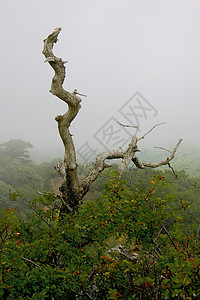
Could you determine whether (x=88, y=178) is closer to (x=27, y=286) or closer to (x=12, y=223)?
(x=12, y=223)

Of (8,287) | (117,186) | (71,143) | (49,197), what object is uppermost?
(71,143)

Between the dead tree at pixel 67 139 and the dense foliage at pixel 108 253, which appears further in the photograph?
the dead tree at pixel 67 139

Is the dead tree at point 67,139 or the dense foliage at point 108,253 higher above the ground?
the dead tree at point 67,139

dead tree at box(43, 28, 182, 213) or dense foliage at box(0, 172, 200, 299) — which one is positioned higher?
dead tree at box(43, 28, 182, 213)

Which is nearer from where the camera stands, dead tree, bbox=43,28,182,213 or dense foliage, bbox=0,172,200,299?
dense foliage, bbox=0,172,200,299

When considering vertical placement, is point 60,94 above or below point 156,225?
above

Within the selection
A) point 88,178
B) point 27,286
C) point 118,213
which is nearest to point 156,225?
point 118,213

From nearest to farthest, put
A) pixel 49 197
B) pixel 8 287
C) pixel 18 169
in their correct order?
1. pixel 8 287
2. pixel 49 197
3. pixel 18 169

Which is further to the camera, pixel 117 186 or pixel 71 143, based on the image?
pixel 71 143

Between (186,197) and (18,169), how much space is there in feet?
67.5

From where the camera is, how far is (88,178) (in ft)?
13.9

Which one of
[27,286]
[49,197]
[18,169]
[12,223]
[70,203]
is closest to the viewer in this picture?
[27,286]

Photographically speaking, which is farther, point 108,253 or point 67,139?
point 67,139

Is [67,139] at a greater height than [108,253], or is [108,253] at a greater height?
[67,139]
